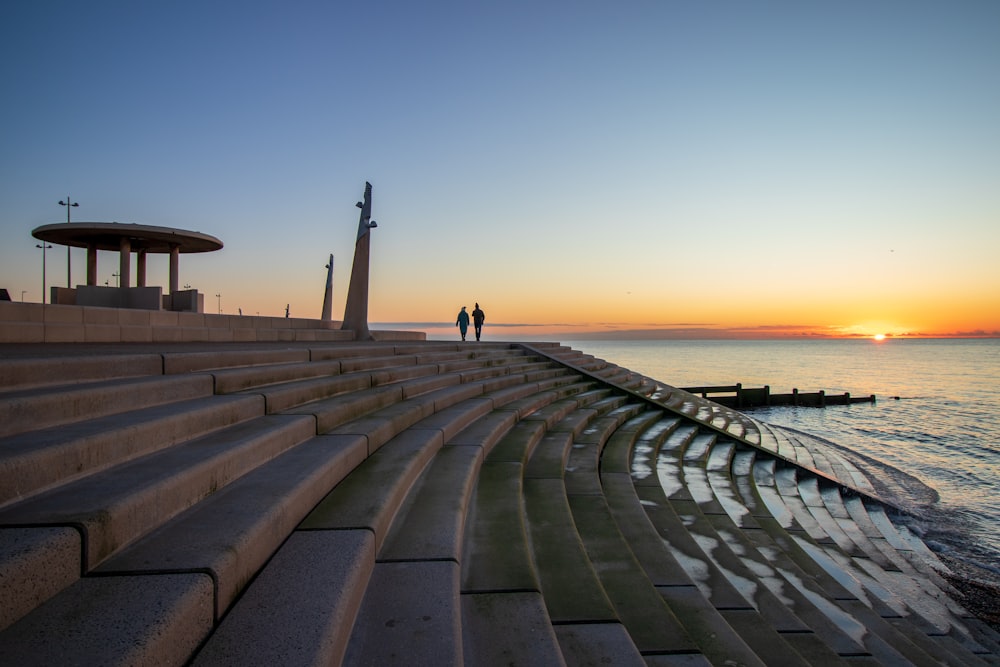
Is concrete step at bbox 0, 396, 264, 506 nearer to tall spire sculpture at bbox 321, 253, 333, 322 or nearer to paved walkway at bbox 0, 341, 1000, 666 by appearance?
paved walkway at bbox 0, 341, 1000, 666

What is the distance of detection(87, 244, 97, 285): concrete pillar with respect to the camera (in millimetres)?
18961

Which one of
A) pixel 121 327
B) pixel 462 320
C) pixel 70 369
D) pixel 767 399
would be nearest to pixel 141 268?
pixel 462 320

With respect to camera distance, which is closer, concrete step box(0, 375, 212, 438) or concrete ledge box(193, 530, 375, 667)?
concrete ledge box(193, 530, 375, 667)

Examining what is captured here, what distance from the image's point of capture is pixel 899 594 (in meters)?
6.22

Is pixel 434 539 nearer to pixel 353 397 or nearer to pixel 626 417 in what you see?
pixel 353 397

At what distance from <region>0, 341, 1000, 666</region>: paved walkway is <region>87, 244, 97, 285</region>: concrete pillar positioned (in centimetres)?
1688

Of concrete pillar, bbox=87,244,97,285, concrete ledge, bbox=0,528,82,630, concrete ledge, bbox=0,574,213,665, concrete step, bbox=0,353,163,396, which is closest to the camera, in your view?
concrete ledge, bbox=0,574,213,665

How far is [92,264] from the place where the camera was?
19.4 meters

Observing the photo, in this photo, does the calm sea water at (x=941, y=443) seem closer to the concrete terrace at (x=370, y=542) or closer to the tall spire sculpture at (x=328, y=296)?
the concrete terrace at (x=370, y=542)

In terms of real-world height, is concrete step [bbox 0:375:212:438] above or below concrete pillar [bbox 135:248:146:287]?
below

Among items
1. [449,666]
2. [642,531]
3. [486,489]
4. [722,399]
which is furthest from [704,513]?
[722,399]

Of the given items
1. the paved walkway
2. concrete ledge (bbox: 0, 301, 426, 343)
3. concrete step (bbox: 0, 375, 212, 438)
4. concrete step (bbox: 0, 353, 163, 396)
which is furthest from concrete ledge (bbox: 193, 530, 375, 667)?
concrete ledge (bbox: 0, 301, 426, 343)

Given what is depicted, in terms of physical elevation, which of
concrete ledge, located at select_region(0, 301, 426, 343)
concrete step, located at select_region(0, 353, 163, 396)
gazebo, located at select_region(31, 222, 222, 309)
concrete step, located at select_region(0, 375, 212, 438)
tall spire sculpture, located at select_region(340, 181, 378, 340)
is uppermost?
gazebo, located at select_region(31, 222, 222, 309)

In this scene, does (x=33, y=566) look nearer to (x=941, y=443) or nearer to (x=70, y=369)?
(x=70, y=369)
